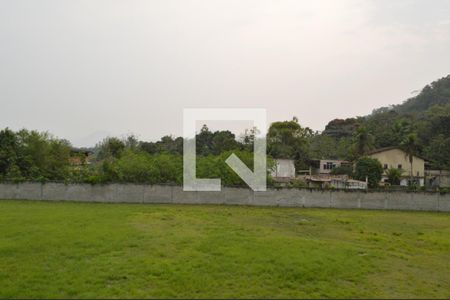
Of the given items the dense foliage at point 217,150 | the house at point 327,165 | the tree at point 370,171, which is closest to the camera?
the dense foliage at point 217,150

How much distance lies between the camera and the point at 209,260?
8.84 meters

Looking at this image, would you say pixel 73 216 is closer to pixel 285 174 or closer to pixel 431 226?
pixel 431 226

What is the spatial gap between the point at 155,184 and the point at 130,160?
374 cm

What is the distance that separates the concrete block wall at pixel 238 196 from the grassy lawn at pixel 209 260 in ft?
29.3

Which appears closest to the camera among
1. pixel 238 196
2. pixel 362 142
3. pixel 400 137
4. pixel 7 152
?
pixel 238 196

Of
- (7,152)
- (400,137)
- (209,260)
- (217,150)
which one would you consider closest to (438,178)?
(400,137)

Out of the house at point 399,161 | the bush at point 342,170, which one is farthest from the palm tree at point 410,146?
the bush at point 342,170

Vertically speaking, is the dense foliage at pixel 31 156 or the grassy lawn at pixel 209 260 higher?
the dense foliage at pixel 31 156

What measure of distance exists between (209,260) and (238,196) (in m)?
15.3

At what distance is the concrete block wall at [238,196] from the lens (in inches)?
936

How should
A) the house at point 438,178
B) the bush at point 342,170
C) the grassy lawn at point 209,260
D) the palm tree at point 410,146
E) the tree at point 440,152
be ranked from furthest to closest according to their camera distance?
the tree at point 440,152 < the house at point 438,178 < the bush at point 342,170 < the palm tree at point 410,146 < the grassy lawn at point 209,260

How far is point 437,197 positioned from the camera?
23.8 metres

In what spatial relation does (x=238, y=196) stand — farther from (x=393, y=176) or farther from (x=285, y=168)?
(x=393, y=176)

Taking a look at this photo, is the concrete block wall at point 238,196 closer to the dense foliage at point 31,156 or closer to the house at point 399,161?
the dense foliage at point 31,156
